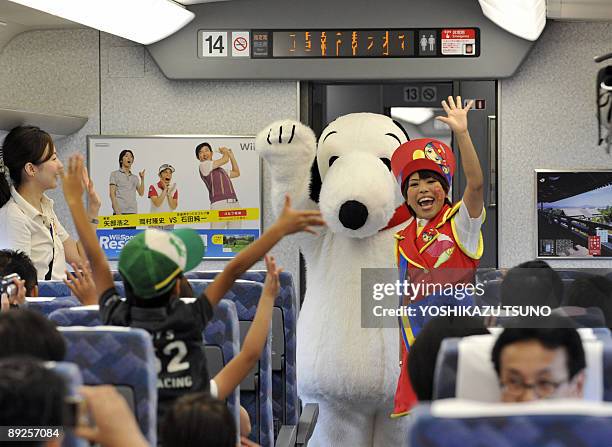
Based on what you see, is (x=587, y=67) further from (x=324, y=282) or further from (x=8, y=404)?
(x=8, y=404)

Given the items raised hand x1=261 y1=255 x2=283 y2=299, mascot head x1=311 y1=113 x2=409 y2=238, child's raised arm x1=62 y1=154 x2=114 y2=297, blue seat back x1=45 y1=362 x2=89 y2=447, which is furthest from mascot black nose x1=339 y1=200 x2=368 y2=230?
blue seat back x1=45 y1=362 x2=89 y2=447

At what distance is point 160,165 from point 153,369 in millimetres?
6220

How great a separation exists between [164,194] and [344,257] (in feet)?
12.6

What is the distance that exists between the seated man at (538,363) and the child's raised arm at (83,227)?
56.2 inches

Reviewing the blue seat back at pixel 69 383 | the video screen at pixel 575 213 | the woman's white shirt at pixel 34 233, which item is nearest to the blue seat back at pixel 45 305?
the woman's white shirt at pixel 34 233

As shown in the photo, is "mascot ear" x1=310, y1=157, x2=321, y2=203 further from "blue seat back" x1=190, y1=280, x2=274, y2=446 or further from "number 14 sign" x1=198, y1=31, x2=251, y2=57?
"number 14 sign" x1=198, y1=31, x2=251, y2=57

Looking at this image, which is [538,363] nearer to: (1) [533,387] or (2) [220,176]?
(1) [533,387]

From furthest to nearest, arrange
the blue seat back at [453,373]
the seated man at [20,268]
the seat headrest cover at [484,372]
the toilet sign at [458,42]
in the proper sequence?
1. the toilet sign at [458,42]
2. the seated man at [20,268]
3. the blue seat back at [453,373]
4. the seat headrest cover at [484,372]

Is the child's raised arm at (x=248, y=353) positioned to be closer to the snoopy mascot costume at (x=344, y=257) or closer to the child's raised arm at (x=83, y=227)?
the child's raised arm at (x=83, y=227)

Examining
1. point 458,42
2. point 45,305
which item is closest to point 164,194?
point 458,42

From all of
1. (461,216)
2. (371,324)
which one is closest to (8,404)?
(461,216)

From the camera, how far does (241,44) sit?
8570mm

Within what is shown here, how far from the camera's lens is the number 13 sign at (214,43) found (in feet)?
28.1

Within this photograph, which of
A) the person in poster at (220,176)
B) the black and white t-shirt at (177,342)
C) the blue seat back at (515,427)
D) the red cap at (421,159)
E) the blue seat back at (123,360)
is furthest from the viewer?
the person in poster at (220,176)
